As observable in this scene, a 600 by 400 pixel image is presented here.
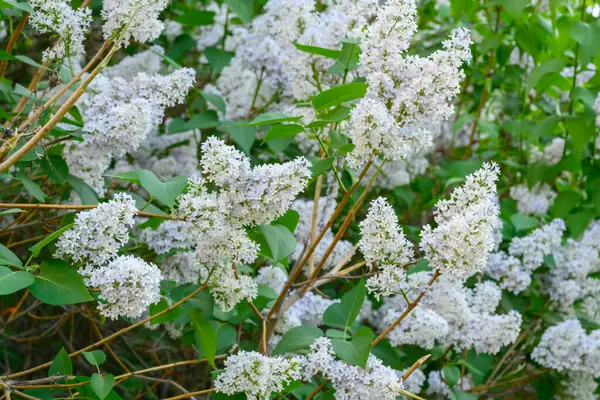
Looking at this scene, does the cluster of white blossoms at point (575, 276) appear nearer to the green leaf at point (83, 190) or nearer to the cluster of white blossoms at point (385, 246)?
the cluster of white blossoms at point (385, 246)

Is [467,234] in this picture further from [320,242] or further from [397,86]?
[320,242]

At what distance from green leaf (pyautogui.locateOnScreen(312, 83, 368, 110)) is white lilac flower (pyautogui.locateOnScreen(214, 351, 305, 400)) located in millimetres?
544

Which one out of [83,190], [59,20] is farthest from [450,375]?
[59,20]

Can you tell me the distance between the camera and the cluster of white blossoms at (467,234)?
134 centimetres

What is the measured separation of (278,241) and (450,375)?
41.3 inches

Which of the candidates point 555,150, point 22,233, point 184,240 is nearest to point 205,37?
point 22,233

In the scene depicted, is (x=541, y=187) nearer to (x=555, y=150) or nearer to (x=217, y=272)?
(x=555, y=150)

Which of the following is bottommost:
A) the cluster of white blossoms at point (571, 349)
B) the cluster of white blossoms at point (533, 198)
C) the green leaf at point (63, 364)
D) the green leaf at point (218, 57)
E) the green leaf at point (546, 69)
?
the green leaf at point (63, 364)

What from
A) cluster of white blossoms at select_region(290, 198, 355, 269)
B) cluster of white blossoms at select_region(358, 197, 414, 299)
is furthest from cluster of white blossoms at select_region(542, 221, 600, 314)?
cluster of white blossoms at select_region(358, 197, 414, 299)

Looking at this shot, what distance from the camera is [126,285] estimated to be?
4.45ft

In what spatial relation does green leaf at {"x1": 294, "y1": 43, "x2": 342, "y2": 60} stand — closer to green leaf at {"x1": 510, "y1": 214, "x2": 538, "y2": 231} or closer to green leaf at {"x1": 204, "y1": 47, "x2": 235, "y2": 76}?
green leaf at {"x1": 204, "y1": 47, "x2": 235, "y2": 76}

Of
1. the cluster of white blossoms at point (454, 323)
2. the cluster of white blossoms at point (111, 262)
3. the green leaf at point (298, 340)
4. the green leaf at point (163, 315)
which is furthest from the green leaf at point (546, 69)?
the cluster of white blossoms at point (111, 262)

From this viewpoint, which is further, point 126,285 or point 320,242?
point 320,242

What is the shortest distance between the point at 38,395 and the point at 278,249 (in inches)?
26.3
